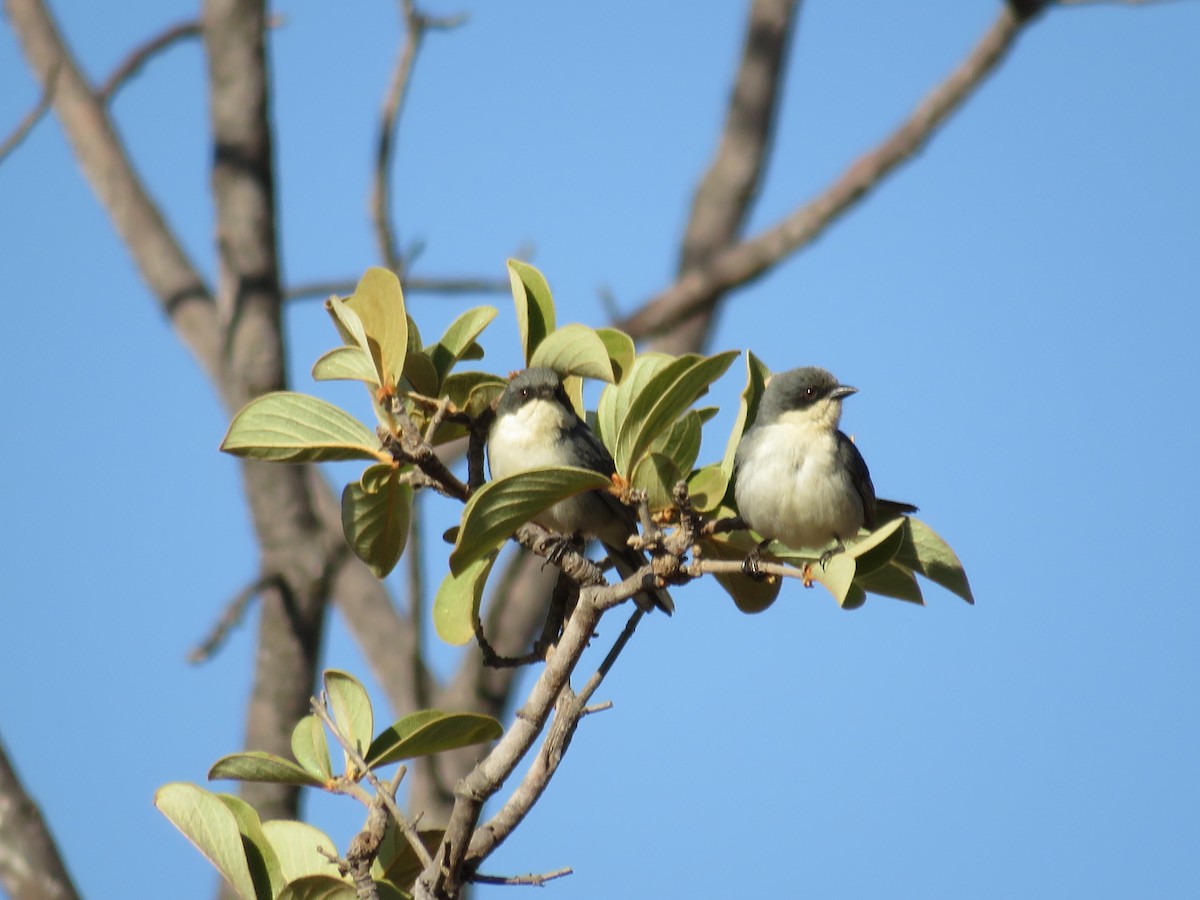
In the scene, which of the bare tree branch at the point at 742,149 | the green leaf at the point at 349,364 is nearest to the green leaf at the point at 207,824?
the green leaf at the point at 349,364

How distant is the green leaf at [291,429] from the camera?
2.50 m

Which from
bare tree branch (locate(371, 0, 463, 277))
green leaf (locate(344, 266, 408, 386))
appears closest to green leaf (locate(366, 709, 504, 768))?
green leaf (locate(344, 266, 408, 386))

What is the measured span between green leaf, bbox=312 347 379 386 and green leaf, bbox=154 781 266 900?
0.83 m

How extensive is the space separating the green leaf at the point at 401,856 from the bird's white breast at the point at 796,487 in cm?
96

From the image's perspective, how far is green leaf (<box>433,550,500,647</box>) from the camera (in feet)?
8.82

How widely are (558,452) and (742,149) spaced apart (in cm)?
616

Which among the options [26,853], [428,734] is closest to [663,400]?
[428,734]

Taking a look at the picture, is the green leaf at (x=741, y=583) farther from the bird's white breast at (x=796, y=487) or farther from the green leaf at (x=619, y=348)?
the green leaf at (x=619, y=348)

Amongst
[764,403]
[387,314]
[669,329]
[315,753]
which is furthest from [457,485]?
[669,329]

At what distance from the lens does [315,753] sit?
250 centimetres

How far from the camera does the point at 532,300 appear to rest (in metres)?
2.81

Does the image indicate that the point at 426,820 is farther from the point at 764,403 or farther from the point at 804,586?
the point at 804,586

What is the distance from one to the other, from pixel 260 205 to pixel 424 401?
16.7 ft

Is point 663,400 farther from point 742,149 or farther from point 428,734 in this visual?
point 742,149
